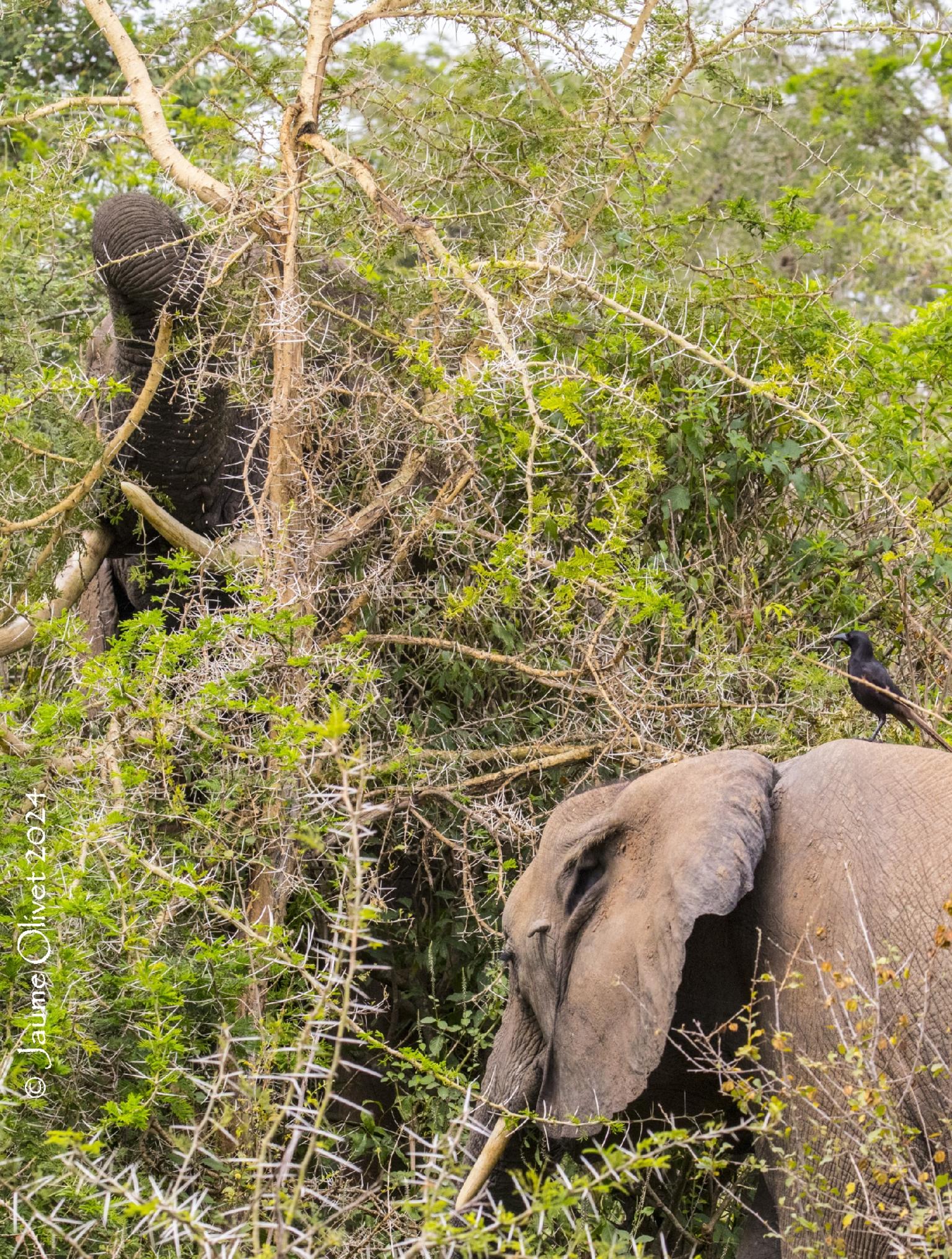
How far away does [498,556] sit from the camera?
4.02 meters

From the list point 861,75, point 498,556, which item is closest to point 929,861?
point 498,556

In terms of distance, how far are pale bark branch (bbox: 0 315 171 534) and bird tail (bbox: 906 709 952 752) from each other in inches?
93.5

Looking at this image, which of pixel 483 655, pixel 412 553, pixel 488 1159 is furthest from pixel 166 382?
pixel 488 1159

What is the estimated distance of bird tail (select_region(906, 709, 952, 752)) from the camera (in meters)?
3.34

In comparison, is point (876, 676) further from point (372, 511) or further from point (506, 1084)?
point (372, 511)

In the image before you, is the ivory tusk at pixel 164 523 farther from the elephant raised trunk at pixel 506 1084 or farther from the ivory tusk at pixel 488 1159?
the ivory tusk at pixel 488 1159

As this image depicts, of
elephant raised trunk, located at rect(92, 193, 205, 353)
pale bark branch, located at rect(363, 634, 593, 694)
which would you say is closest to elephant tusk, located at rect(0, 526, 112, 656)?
elephant raised trunk, located at rect(92, 193, 205, 353)

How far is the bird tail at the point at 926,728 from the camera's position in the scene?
334 cm

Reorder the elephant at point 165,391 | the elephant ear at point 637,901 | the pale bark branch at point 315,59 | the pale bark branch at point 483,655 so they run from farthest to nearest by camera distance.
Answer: the elephant at point 165,391 < the pale bark branch at point 315,59 < the pale bark branch at point 483,655 < the elephant ear at point 637,901

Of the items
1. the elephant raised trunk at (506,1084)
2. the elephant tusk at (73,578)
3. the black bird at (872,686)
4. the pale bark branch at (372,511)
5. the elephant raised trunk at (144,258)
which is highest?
the black bird at (872,686)

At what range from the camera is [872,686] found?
11.9 feet

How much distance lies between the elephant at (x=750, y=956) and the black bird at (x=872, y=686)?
1.23 ft

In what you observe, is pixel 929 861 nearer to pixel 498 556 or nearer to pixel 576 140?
pixel 498 556

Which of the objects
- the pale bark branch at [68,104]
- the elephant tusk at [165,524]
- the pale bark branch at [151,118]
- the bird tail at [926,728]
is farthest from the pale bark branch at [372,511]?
the bird tail at [926,728]
